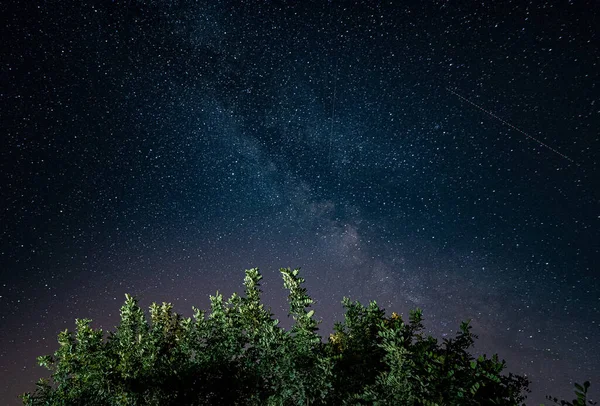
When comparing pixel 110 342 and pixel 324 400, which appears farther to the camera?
pixel 110 342

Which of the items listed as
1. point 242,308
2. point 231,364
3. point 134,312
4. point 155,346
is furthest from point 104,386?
point 242,308

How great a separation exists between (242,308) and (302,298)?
2.59 m

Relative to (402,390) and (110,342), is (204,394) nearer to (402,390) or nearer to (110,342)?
(110,342)

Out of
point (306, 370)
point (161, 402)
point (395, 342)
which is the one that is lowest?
point (161, 402)

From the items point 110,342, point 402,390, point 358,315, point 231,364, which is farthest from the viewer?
point 358,315

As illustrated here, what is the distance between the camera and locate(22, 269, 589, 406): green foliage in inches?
423

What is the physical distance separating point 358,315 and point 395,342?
6457 mm

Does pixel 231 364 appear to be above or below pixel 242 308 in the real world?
below

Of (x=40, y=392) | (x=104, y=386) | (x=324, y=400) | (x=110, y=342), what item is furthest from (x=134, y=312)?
(x=324, y=400)

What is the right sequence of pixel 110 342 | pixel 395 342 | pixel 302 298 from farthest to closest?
1. pixel 110 342
2. pixel 302 298
3. pixel 395 342

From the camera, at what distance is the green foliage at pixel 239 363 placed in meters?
10.7

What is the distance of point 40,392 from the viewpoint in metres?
15.9

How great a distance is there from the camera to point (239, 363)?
41.9 feet

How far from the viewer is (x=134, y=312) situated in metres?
14.7
